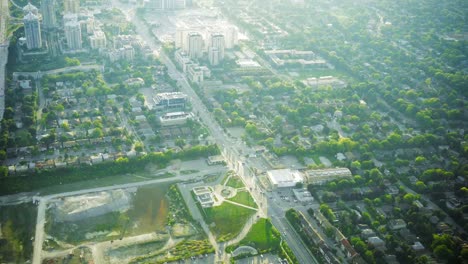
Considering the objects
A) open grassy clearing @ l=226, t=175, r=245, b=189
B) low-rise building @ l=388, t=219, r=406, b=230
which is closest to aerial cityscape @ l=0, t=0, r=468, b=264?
low-rise building @ l=388, t=219, r=406, b=230

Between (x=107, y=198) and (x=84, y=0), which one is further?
(x=84, y=0)

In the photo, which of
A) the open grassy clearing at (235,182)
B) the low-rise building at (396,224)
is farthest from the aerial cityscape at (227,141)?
the open grassy clearing at (235,182)

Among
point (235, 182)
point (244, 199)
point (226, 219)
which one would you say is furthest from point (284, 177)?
point (226, 219)

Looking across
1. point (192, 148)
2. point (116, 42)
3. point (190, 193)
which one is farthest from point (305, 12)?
point (190, 193)

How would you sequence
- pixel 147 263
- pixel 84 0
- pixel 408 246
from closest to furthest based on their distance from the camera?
pixel 147 263
pixel 408 246
pixel 84 0

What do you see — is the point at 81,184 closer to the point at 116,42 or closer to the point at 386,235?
the point at 386,235

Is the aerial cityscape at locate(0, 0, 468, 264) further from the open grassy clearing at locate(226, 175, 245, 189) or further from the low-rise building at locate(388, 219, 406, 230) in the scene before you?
the open grassy clearing at locate(226, 175, 245, 189)

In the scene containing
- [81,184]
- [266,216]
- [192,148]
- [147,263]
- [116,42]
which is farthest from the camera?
[116,42]

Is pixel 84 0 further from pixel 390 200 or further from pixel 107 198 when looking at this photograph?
pixel 390 200

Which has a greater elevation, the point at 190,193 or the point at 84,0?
the point at 84,0
